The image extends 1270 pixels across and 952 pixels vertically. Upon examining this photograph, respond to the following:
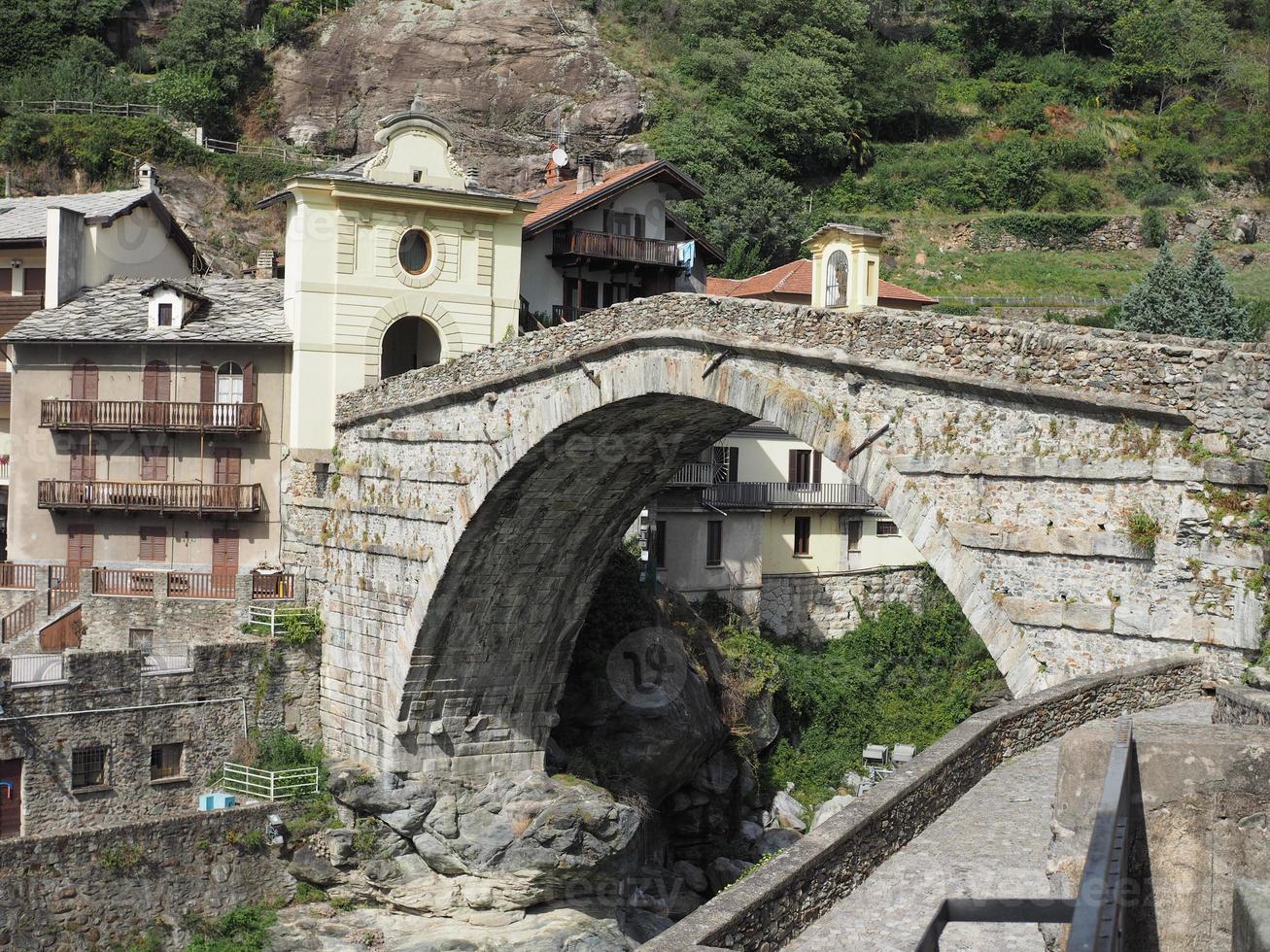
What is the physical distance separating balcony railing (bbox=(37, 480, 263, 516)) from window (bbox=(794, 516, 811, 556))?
44.6 feet

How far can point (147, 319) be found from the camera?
2545cm

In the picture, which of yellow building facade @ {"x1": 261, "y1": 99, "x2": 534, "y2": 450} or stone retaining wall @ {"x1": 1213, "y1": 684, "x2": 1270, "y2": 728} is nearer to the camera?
stone retaining wall @ {"x1": 1213, "y1": 684, "x2": 1270, "y2": 728}

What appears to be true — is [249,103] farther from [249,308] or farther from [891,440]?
[891,440]

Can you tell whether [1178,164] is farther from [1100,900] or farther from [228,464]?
[1100,900]

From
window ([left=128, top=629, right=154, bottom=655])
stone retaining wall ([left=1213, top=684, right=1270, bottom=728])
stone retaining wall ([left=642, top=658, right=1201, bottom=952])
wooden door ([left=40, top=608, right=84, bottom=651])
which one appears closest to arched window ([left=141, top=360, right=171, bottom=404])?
wooden door ([left=40, top=608, right=84, bottom=651])

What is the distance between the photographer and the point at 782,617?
33500 mm

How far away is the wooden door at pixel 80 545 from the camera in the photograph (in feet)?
84.2

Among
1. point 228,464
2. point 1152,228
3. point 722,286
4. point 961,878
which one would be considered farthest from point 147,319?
point 1152,228

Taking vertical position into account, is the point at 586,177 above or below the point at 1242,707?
above

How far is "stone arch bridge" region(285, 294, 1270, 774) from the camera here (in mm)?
12062

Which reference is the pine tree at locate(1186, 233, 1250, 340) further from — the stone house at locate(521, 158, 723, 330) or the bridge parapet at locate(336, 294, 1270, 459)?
the bridge parapet at locate(336, 294, 1270, 459)

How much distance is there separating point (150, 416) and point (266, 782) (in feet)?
22.3

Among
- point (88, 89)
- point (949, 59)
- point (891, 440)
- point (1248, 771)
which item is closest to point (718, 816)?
point (891, 440)

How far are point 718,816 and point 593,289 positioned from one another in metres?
10.9
